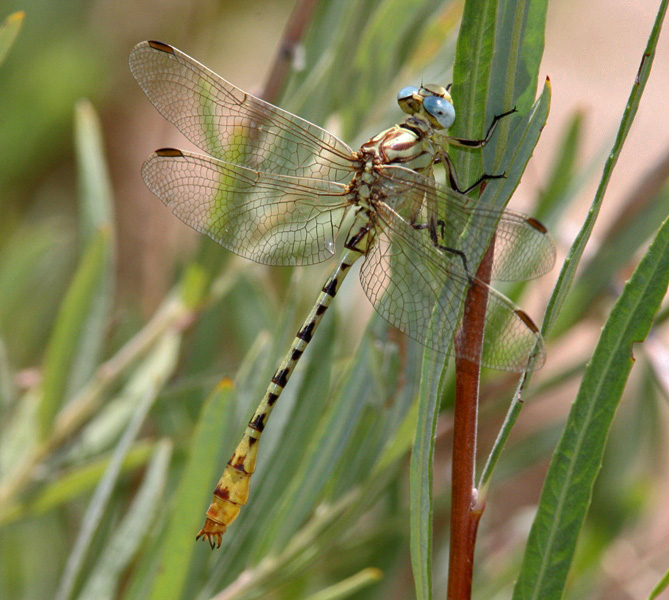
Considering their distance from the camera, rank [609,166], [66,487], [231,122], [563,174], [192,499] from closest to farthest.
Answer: [609,166] < [192,499] < [66,487] < [231,122] < [563,174]

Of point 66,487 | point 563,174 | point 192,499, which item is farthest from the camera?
point 563,174

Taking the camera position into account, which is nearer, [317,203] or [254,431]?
[254,431]

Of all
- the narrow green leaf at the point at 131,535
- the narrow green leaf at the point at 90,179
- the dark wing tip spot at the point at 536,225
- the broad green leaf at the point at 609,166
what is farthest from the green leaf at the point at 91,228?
the broad green leaf at the point at 609,166

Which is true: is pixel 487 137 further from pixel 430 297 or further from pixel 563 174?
pixel 563 174

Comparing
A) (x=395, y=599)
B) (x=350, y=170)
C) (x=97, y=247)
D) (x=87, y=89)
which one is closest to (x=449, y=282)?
(x=350, y=170)

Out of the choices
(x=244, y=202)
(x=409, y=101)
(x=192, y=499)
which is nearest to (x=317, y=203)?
(x=244, y=202)

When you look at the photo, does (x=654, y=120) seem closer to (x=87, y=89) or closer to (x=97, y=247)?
(x=87, y=89)

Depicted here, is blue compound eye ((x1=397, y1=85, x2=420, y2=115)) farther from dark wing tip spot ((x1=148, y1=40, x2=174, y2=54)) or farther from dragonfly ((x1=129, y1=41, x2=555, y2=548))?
dark wing tip spot ((x1=148, y1=40, x2=174, y2=54))
